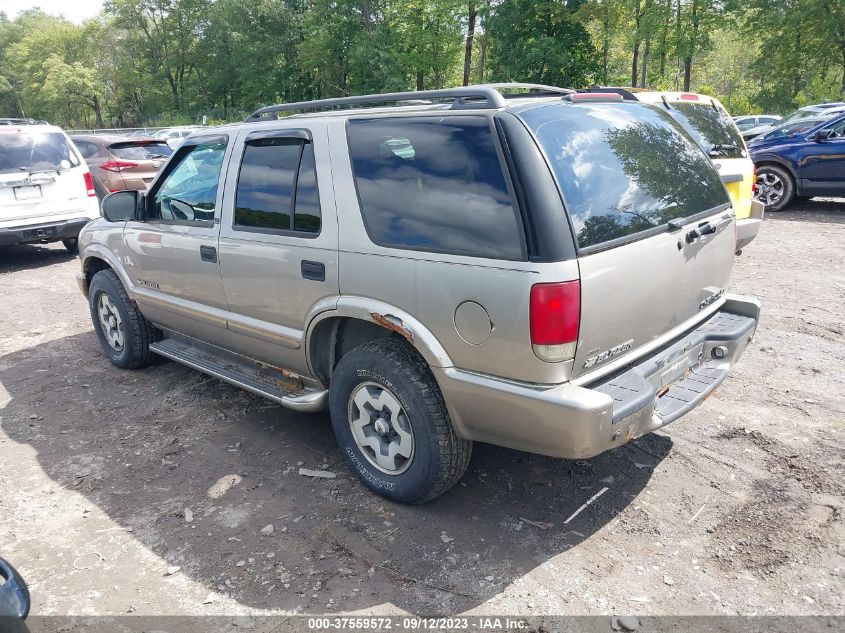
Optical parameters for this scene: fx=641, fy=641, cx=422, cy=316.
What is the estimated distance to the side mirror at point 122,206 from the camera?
4762mm

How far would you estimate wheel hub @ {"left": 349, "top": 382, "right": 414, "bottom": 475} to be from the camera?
3.21 meters

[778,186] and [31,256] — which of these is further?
[778,186]

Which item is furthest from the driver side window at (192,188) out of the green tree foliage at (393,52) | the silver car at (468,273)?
the green tree foliage at (393,52)

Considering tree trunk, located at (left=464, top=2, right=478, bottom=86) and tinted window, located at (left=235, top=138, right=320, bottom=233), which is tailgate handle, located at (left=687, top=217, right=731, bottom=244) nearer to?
tinted window, located at (left=235, top=138, right=320, bottom=233)

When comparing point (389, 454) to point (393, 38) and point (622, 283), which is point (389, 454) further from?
point (393, 38)

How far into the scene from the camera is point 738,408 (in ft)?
13.8

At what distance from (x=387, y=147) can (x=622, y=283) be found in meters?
1.33

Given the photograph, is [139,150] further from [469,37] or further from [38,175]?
[469,37]

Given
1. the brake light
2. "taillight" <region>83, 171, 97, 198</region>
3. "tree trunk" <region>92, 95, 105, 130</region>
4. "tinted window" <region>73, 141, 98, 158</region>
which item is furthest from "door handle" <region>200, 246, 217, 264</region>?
"tree trunk" <region>92, 95, 105, 130</region>

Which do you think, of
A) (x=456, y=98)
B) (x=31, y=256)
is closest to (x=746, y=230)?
(x=456, y=98)

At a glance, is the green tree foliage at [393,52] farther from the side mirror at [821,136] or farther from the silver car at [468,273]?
the silver car at [468,273]

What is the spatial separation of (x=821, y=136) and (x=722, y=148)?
5700 mm

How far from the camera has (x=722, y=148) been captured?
6582 millimetres

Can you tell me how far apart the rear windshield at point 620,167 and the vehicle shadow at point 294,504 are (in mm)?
1424
